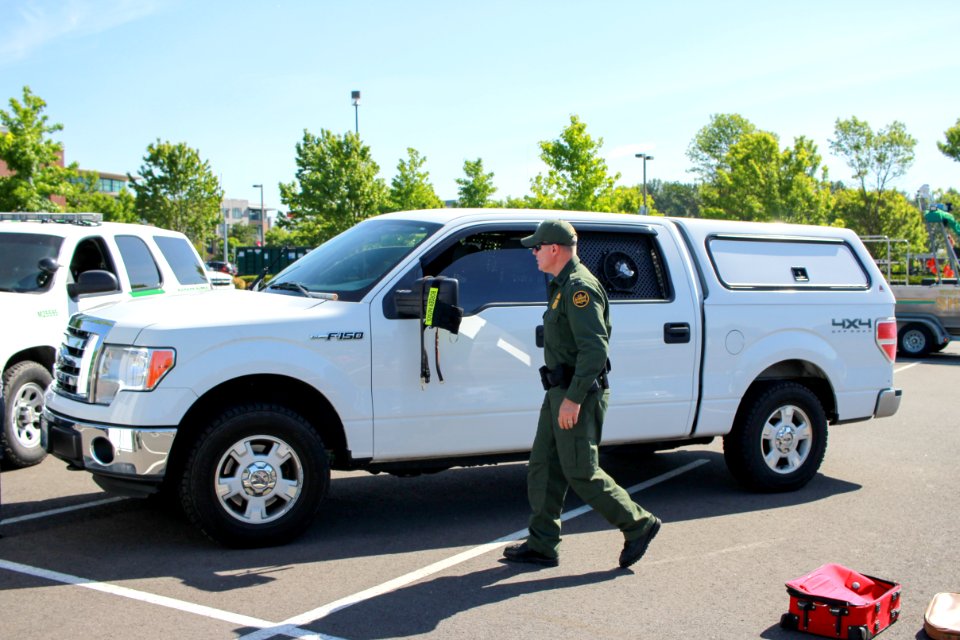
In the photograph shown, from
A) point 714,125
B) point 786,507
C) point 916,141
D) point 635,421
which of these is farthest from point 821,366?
point 714,125

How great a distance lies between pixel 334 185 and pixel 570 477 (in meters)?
42.6

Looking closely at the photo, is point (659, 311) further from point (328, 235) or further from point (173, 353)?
point (328, 235)

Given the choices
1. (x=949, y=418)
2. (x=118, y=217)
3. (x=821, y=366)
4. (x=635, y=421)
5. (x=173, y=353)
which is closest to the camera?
(x=173, y=353)

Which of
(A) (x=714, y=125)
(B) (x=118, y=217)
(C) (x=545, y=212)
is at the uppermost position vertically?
(A) (x=714, y=125)

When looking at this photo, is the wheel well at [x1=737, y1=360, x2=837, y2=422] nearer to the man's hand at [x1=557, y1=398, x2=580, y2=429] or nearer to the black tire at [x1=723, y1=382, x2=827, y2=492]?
the black tire at [x1=723, y1=382, x2=827, y2=492]

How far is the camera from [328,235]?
47625 millimetres

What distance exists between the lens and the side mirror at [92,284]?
793cm

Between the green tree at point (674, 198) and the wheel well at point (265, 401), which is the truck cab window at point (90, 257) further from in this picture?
the green tree at point (674, 198)

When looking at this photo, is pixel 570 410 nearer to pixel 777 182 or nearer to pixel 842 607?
pixel 842 607

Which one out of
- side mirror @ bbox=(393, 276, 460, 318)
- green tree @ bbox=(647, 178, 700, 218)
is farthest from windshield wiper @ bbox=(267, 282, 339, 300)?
green tree @ bbox=(647, 178, 700, 218)

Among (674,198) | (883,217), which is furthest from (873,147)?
(674,198)

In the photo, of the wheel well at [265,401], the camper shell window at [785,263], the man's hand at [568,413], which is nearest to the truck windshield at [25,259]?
the wheel well at [265,401]

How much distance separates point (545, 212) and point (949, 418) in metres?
6.79

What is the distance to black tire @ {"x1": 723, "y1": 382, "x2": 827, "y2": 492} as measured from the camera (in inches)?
273
